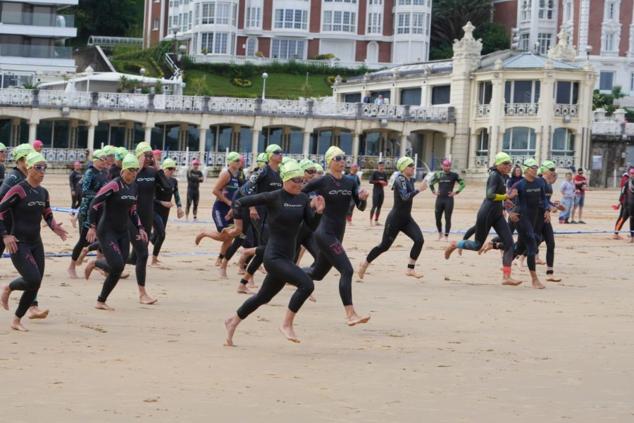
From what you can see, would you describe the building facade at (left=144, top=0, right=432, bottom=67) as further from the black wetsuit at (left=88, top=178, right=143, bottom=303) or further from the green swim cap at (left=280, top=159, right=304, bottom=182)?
the green swim cap at (left=280, top=159, right=304, bottom=182)

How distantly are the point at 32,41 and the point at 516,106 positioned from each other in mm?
31291

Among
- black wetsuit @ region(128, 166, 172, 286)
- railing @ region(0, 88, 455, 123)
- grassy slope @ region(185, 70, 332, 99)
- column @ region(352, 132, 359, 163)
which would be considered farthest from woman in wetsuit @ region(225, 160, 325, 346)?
grassy slope @ region(185, 70, 332, 99)

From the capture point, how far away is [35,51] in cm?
→ 8156

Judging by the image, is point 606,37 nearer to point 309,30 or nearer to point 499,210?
point 309,30

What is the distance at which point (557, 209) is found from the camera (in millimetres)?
20344

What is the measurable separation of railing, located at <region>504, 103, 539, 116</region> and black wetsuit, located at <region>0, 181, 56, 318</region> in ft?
177

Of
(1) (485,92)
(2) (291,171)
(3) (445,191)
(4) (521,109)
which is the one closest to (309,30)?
(1) (485,92)

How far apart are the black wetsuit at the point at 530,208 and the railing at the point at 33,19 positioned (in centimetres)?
6516

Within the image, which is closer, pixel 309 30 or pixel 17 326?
pixel 17 326

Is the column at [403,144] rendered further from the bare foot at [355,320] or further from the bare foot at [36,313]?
the bare foot at [36,313]

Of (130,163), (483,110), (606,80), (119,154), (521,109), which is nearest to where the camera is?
(130,163)

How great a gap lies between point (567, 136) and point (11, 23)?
3372 cm

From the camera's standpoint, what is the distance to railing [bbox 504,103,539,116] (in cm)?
6631

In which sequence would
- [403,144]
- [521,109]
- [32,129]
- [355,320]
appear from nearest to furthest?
1. [355,320]
2. [32,129]
3. [521,109]
4. [403,144]
